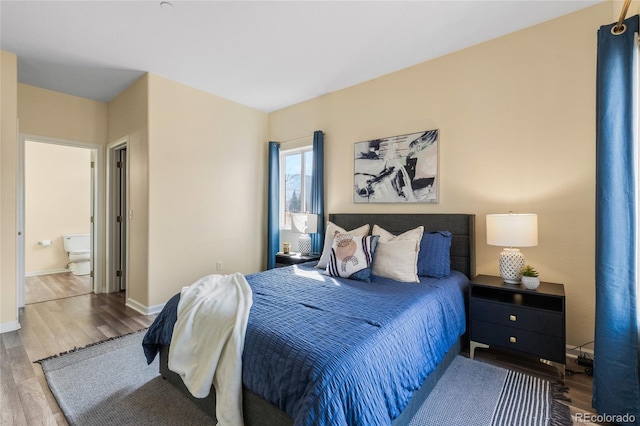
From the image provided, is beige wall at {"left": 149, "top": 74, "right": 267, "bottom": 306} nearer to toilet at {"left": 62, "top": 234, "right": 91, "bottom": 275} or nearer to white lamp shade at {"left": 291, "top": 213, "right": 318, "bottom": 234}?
white lamp shade at {"left": 291, "top": 213, "right": 318, "bottom": 234}

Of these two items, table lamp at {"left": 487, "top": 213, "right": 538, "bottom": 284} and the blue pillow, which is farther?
the blue pillow

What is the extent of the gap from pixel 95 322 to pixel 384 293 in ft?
10.2

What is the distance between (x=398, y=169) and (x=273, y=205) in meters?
1.98

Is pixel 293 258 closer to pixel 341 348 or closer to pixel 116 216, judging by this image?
pixel 341 348

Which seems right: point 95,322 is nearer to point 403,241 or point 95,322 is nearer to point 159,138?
point 159,138

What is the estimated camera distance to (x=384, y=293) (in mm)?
2109

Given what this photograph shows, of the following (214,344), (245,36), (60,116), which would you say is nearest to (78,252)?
(60,116)

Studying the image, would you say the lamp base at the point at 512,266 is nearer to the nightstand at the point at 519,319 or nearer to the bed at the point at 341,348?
the nightstand at the point at 519,319

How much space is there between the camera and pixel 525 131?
2.63m

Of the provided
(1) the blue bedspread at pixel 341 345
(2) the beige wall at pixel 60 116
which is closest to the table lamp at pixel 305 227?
(1) the blue bedspread at pixel 341 345

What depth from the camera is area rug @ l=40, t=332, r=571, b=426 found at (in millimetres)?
1713

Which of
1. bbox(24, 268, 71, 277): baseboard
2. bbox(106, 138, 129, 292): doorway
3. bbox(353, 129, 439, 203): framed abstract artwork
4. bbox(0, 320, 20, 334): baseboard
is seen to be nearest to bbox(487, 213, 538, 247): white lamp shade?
bbox(353, 129, 439, 203): framed abstract artwork

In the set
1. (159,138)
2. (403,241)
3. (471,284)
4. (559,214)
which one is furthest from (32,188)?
(559,214)

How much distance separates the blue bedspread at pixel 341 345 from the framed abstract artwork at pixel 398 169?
1.28 metres
